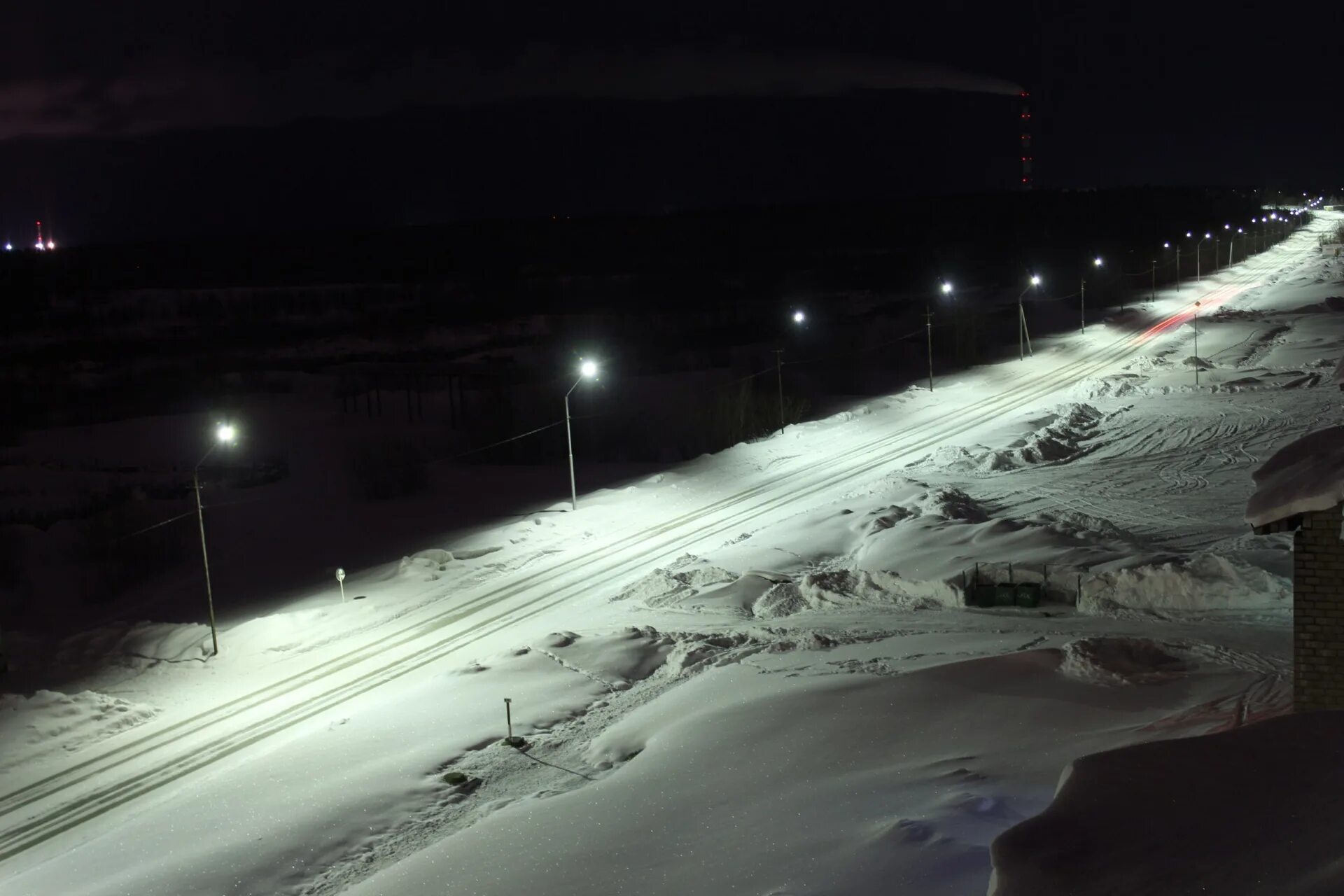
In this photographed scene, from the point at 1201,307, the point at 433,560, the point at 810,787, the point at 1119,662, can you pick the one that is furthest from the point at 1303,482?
the point at 1201,307

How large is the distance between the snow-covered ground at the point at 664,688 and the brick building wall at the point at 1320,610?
1.51 meters

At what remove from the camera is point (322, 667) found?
18.8 m

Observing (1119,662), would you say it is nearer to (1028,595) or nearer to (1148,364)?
(1028,595)

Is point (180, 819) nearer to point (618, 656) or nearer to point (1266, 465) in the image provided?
point (618, 656)

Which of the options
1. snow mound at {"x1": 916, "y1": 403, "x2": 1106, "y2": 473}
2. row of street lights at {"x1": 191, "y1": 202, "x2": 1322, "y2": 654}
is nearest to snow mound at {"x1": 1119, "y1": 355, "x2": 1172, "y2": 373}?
row of street lights at {"x1": 191, "y1": 202, "x2": 1322, "y2": 654}

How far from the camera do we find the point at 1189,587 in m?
18.3

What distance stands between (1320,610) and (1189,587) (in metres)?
7.69

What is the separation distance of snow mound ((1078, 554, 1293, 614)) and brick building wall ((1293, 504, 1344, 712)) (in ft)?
23.5

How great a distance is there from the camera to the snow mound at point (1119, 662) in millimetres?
14773

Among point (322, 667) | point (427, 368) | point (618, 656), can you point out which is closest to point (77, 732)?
point (322, 667)

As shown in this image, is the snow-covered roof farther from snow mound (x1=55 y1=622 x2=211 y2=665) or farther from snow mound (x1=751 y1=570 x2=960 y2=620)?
snow mound (x1=55 y1=622 x2=211 y2=665)

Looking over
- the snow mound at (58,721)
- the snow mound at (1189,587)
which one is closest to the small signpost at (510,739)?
the snow mound at (58,721)

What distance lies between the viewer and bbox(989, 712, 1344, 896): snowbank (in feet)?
21.9

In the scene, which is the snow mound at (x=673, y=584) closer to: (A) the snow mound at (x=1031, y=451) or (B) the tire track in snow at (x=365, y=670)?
(B) the tire track in snow at (x=365, y=670)
